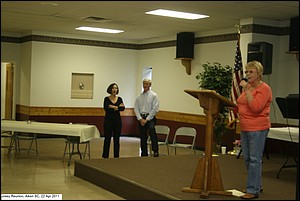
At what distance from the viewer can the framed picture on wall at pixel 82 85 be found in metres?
11.9

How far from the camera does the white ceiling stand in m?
6.69

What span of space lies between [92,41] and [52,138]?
9.17 ft

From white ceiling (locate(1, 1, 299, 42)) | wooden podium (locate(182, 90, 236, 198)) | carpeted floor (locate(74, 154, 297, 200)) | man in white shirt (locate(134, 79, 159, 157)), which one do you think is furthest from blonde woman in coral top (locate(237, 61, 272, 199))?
man in white shirt (locate(134, 79, 159, 157))

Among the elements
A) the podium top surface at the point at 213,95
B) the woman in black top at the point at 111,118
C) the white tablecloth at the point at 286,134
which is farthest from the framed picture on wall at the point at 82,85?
the podium top surface at the point at 213,95

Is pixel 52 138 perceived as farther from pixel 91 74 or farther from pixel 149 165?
pixel 149 165

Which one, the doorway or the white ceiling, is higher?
the white ceiling

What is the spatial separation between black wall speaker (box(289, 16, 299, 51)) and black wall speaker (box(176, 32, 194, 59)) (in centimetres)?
301

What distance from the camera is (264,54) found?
25.5ft

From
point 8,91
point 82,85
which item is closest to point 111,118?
point 82,85

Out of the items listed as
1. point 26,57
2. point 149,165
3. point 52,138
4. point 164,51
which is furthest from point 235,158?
point 26,57

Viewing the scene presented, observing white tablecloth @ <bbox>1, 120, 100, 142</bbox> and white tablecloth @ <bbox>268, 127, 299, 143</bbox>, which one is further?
white tablecloth @ <bbox>1, 120, 100, 142</bbox>

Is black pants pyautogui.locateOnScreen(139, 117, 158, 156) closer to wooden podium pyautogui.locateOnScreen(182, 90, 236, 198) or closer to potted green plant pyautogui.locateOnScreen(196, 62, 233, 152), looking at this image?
potted green plant pyautogui.locateOnScreen(196, 62, 233, 152)

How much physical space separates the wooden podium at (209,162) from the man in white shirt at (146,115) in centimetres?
290

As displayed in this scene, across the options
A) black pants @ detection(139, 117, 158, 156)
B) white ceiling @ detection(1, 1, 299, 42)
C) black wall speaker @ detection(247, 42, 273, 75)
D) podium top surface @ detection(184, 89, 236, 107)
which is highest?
white ceiling @ detection(1, 1, 299, 42)
